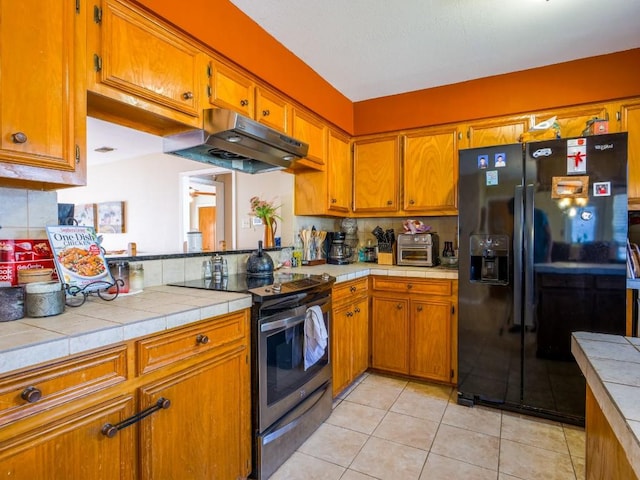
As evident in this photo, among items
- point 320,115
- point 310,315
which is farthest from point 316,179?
point 310,315

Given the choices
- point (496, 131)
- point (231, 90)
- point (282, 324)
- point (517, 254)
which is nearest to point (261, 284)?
point (282, 324)

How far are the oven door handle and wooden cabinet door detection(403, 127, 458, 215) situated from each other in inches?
65.3

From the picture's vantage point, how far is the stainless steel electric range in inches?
64.2

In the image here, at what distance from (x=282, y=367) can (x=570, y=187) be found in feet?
6.50

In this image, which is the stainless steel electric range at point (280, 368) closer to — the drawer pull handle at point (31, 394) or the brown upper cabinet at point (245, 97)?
the drawer pull handle at point (31, 394)

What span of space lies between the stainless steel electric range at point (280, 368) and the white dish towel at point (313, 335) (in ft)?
0.06

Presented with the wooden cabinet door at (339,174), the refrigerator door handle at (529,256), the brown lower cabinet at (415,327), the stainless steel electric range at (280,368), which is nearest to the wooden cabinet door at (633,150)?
the refrigerator door handle at (529,256)

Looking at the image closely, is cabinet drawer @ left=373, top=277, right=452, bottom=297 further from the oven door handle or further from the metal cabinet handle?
the metal cabinet handle

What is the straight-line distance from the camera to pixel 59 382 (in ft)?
3.11

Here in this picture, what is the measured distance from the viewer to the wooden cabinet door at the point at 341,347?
93.5 inches

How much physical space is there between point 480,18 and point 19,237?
255 centimetres

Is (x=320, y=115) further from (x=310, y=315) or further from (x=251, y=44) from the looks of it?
(x=310, y=315)

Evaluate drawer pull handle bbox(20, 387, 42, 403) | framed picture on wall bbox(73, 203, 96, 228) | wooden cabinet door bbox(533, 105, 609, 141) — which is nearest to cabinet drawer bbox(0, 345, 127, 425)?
drawer pull handle bbox(20, 387, 42, 403)

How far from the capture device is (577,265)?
209cm
